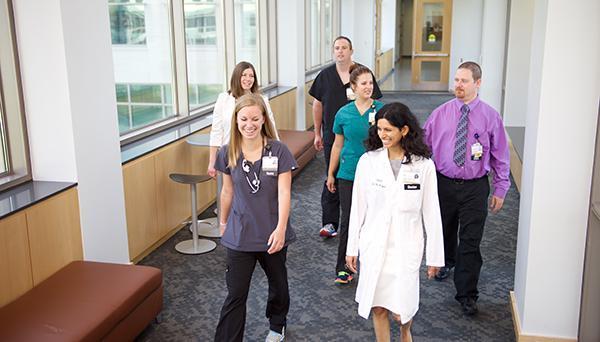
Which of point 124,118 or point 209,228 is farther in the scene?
point 209,228

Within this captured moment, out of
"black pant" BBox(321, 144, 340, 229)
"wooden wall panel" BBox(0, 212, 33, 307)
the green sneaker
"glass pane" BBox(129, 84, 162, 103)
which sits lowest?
A: the green sneaker

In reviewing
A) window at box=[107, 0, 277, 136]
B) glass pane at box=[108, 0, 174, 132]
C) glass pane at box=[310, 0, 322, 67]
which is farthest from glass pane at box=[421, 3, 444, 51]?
glass pane at box=[108, 0, 174, 132]

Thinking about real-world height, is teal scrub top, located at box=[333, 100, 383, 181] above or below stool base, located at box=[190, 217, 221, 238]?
above

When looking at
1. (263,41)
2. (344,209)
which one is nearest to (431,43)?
(263,41)

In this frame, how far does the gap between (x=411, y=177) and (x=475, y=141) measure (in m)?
1.03

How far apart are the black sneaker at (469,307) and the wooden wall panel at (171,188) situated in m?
2.70

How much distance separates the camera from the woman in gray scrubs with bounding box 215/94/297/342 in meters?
3.32

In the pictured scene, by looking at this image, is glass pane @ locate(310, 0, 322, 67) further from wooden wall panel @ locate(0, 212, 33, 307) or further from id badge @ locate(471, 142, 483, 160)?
wooden wall panel @ locate(0, 212, 33, 307)

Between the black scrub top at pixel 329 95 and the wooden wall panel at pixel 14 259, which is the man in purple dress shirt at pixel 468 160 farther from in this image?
the wooden wall panel at pixel 14 259

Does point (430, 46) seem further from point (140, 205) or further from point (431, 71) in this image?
point (140, 205)

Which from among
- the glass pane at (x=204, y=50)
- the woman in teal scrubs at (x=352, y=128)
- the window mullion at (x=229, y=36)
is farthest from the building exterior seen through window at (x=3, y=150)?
the window mullion at (x=229, y=36)

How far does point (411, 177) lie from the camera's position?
313 cm

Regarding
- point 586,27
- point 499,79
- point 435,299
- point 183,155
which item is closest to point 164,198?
point 183,155

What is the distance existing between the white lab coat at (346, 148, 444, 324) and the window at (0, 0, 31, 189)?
234 cm
